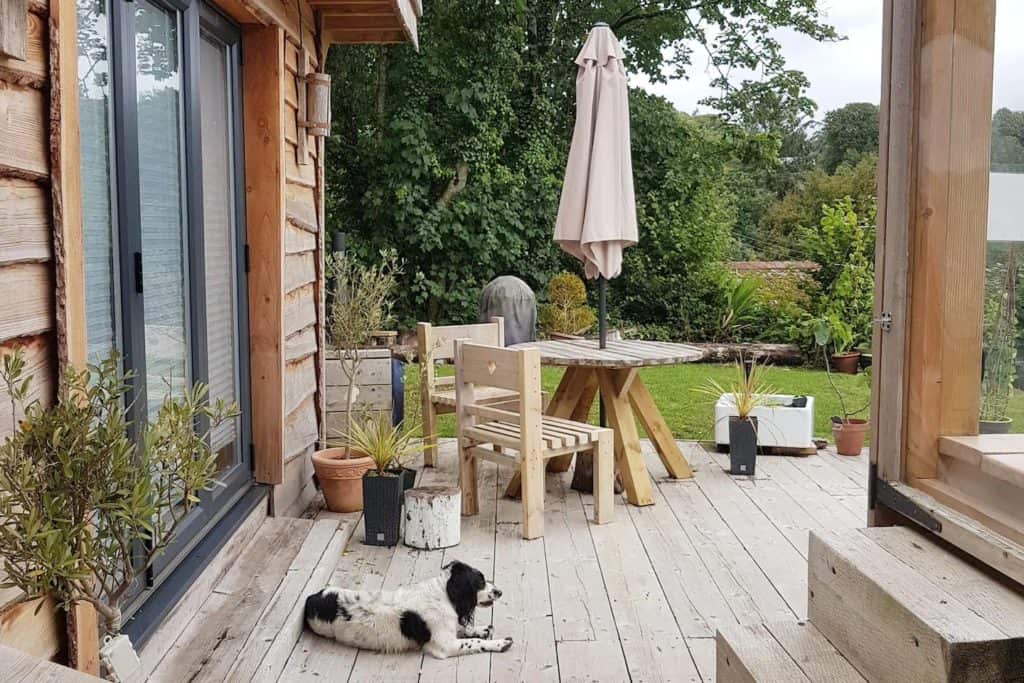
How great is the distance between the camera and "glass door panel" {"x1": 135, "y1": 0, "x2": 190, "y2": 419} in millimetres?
2947

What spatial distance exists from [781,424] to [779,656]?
151 inches

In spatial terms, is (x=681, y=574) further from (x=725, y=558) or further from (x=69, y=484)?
(x=69, y=484)

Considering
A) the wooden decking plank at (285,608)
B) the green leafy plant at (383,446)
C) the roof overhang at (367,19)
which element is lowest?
the wooden decking plank at (285,608)

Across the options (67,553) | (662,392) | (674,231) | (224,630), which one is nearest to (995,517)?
(67,553)

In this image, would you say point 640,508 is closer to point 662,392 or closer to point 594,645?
point 594,645

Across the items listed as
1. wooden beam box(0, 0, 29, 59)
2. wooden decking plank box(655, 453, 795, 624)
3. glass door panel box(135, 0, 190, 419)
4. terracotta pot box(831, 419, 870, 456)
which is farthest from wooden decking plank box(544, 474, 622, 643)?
wooden beam box(0, 0, 29, 59)

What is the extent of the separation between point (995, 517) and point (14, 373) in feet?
6.14

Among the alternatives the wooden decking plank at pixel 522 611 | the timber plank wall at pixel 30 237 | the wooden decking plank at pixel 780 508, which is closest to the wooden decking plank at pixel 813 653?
the wooden decking plank at pixel 522 611

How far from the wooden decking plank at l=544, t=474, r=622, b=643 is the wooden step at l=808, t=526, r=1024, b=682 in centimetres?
105

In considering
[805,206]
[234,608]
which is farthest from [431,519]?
[805,206]

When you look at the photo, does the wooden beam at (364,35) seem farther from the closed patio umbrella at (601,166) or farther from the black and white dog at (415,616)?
the black and white dog at (415,616)

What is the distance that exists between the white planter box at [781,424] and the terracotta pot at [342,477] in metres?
2.34

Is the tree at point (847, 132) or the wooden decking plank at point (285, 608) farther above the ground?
the tree at point (847, 132)

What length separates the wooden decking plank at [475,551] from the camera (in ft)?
9.25
